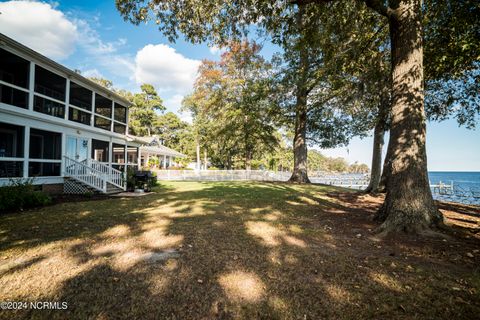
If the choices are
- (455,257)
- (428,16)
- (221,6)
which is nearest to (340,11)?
(428,16)

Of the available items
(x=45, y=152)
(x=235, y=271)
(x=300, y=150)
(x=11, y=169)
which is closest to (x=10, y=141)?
(x=45, y=152)

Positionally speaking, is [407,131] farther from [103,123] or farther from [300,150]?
[103,123]

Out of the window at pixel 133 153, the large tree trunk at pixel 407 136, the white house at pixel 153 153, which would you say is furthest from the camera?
the white house at pixel 153 153

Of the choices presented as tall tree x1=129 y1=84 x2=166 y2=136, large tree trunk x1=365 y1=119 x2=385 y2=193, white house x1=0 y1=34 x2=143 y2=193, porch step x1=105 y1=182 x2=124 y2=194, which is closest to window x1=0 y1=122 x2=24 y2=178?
white house x1=0 y1=34 x2=143 y2=193

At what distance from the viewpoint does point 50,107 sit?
446 inches

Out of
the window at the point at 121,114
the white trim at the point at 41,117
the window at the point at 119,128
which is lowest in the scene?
the white trim at the point at 41,117

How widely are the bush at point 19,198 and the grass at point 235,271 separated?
2.11m

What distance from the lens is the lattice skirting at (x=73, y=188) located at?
10930mm

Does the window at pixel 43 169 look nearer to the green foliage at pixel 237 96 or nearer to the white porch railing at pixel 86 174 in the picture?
the white porch railing at pixel 86 174

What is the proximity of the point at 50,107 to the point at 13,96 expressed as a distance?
1494 mm

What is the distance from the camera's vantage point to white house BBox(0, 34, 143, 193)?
9070mm

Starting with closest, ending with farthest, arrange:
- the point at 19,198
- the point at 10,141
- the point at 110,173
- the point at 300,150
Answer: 1. the point at 19,198
2. the point at 10,141
3. the point at 110,173
4. the point at 300,150

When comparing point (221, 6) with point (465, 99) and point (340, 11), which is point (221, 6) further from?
point (465, 99)

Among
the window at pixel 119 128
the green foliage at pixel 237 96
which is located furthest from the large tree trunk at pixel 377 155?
the window at pixel 119 128
